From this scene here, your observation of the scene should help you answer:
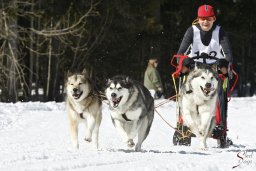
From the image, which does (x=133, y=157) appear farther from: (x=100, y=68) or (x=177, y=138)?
(x=100, y=68)

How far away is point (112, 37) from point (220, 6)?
560 cm

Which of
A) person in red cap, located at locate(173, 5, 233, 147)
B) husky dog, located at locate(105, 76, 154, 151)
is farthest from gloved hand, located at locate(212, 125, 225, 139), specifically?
husky dog, located at locate(105, 76, 154, 151)

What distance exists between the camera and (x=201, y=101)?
733 centimetres

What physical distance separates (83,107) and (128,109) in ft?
1.92

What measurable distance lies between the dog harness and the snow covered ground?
3.91 feet

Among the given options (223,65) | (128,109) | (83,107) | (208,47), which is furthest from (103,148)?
(208,47)

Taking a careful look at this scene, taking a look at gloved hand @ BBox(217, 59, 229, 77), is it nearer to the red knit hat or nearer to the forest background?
the red knit hat

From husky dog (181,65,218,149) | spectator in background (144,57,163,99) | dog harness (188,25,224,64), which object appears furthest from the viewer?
spectator in background (144,57,163,99)

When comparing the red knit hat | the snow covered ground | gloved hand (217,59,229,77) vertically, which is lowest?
the snow covered ground

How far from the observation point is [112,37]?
22.5m

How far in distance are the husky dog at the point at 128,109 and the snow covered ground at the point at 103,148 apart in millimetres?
229

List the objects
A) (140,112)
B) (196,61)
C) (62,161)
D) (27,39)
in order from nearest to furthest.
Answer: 1. (62,161)
2. (140,112)
3. (196,61)
4. (27,39)

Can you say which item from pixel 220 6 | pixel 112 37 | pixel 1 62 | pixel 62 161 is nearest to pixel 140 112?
→ pixel 62 161

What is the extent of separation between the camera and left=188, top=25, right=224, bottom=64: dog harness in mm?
7816
